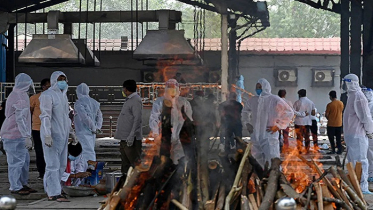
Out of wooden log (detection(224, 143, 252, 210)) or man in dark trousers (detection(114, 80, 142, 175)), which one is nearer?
wooden log (detection(224, 143, 252, 210))

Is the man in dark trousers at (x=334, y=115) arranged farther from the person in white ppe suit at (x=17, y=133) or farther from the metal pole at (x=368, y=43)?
the person in white ppe suit at (x=17, y=133)

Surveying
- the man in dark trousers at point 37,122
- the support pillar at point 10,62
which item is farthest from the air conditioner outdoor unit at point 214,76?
the man in dark trousers at point 37,122

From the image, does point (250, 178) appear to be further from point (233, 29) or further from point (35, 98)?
point (233, 29)

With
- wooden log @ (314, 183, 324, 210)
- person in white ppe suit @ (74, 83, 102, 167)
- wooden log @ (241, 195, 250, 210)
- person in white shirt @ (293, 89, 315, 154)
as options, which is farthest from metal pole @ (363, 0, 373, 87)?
Result: wooden log @ (241, 195, 250, 210)

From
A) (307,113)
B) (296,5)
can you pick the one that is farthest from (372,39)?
(296,5)

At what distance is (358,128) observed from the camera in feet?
38.5

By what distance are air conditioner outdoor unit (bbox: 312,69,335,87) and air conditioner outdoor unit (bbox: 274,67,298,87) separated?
3.01ft

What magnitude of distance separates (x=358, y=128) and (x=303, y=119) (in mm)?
7594

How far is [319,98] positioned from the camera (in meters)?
33.2

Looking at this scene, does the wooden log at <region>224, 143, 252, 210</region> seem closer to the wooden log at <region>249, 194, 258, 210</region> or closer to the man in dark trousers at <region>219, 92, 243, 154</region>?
the wooden log at <region>249, 194, 258, 210</region>

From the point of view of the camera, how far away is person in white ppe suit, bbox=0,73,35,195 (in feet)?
37.2

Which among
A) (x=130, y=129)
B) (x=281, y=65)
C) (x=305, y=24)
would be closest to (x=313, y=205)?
(x=130, y=129)

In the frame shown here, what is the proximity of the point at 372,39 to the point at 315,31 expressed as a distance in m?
43.5

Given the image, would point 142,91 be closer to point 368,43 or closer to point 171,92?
point 368,43
